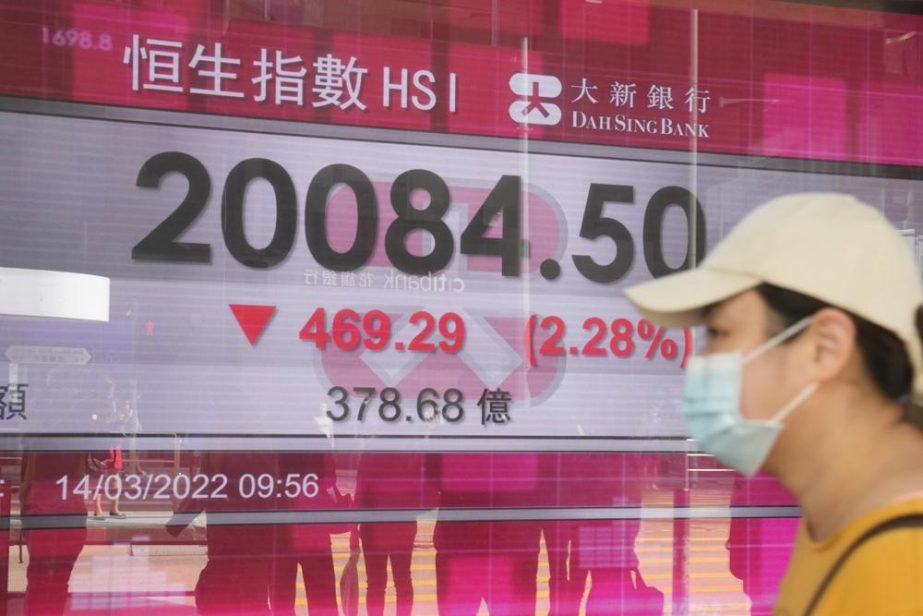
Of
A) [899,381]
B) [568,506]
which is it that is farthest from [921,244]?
[899,381]

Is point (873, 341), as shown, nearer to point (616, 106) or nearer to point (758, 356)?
point (758, 356)

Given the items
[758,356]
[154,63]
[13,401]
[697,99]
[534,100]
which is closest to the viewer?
[758,356]

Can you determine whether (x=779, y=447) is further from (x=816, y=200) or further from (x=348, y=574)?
(x=348, y=574)

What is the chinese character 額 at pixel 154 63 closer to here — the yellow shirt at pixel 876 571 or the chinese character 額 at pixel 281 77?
the chinese character 額 at pixel 281 77

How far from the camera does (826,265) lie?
5.15 feet

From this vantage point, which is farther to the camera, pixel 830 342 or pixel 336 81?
pixel 336 81

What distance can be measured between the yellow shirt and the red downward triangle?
300cm

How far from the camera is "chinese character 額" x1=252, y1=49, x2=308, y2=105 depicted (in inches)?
173

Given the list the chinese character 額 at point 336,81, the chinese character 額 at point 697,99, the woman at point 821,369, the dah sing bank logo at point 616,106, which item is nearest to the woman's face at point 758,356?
the woman at point 821,369

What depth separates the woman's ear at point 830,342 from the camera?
1603 millimetres

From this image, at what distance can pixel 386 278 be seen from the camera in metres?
4.48

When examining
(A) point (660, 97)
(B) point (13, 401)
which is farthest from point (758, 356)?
(A) point (660, 97)

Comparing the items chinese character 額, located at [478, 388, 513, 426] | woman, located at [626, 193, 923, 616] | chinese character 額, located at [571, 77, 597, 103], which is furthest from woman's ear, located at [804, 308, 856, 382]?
chinese character 額, located at [571, 77, 597, 103]

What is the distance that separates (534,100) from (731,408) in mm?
3122
